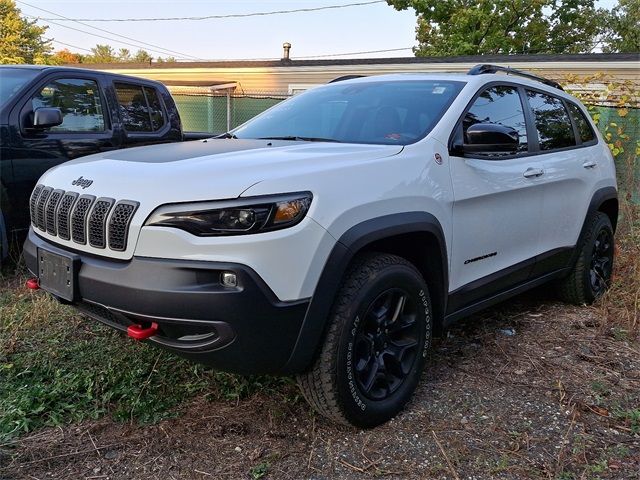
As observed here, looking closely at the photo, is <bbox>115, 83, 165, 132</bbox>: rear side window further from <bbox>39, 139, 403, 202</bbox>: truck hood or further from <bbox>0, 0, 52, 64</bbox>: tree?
<bbox>0, 0, 52, 64</bbox>: tree

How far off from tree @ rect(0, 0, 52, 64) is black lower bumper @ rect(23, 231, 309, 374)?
1482 inches

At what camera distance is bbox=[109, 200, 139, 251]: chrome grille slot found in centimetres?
236

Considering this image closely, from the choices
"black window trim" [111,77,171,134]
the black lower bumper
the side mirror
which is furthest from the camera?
"black window trim" [111,77,171,134]

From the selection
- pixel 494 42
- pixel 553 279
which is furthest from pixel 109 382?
pixel 494 42

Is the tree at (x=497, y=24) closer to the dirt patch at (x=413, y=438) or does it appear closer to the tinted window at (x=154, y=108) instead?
the tinted window at (x=154, y=108)

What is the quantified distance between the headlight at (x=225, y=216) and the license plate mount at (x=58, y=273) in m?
0.54

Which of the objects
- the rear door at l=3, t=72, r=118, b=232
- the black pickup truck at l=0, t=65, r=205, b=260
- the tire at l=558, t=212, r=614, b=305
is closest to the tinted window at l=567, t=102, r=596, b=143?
the tire at l=558, t=212, r=614, b=305

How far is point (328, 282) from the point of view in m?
2.42

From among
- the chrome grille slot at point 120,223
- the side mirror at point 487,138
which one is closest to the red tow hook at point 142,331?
the chrome grille slot at point 120,223

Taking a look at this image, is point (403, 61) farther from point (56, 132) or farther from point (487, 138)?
point (487, 138)

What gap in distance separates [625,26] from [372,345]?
3634 cm

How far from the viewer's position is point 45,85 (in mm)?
5129

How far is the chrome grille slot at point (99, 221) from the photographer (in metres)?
2.44

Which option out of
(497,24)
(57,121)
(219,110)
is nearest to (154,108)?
(57,121)
